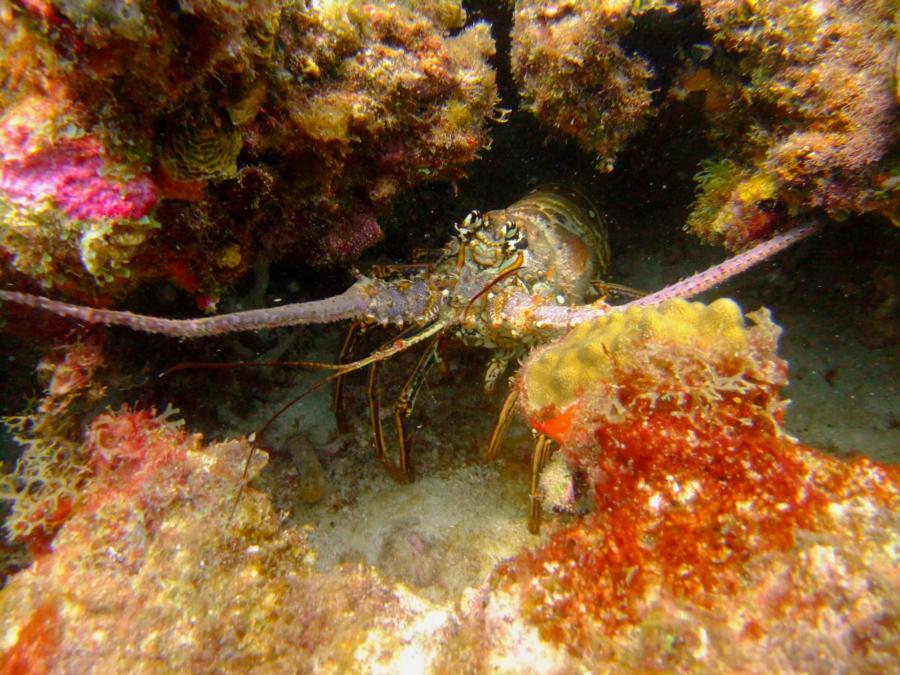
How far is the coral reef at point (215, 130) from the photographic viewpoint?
1838 mm

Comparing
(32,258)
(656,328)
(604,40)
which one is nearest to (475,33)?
(604,40)

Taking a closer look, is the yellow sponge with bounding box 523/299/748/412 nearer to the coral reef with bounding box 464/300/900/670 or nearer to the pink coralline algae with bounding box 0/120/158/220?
the coral reef with bounding box 464/300/900/670

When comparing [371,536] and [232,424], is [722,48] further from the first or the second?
[232,424]

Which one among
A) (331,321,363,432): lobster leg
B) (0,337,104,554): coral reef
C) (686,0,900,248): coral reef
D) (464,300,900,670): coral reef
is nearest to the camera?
(464,300,900,670): coral reef

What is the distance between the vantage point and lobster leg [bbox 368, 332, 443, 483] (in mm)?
3924

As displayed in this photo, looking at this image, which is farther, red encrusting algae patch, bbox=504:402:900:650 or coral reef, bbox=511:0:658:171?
coral reef, bbox=511:0:658:171

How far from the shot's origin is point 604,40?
125 inches

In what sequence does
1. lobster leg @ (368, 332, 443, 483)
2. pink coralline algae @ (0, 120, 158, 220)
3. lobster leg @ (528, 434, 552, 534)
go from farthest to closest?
lobster leg @ (368, 332, 443, 483) < lobster leg @ (528, 434, 552, 534) < pink coralline algae @ (0, 120, 158, 220)

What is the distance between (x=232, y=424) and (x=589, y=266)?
3.71 metres

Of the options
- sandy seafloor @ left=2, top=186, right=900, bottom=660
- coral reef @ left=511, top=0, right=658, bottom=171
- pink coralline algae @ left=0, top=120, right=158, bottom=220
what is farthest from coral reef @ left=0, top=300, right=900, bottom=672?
coral reef @ left=511, top=0, right=658, bottom=171

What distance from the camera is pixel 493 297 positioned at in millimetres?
3625

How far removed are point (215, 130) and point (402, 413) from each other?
97.2 inches

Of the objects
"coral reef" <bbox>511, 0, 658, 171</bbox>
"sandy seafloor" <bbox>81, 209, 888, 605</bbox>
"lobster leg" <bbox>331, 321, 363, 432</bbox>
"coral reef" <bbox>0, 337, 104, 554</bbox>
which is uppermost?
"coral reef" <bbox>511, 0, 658, 171</bbox>

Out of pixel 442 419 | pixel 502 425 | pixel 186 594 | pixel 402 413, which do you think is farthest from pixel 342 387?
pixel 186 594
